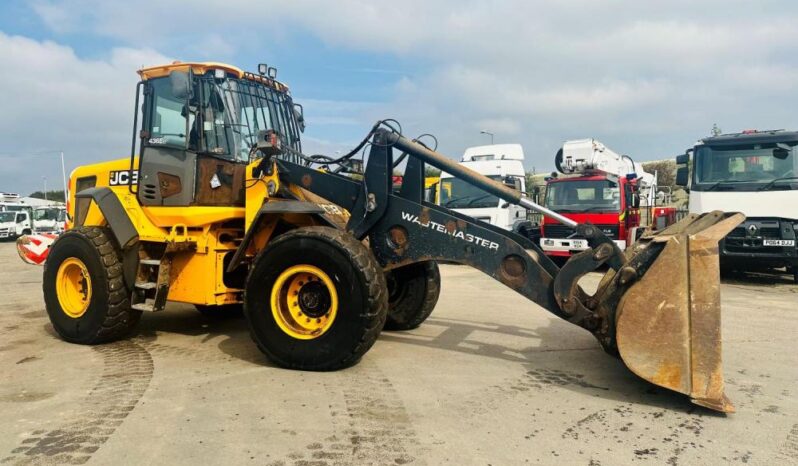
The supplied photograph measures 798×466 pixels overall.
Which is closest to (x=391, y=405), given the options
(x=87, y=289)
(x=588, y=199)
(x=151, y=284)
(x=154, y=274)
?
(x=151, y=284)

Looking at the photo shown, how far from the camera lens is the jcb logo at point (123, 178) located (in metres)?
6.08

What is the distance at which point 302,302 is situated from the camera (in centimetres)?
490

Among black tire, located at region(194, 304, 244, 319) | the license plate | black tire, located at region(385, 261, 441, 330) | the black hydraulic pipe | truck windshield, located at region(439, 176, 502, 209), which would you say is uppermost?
truck windshield, located at region(439, 176, 502, 209)

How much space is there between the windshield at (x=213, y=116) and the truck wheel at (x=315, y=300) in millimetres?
1476

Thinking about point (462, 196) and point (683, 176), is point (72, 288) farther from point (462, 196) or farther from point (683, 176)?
point (683, 176)

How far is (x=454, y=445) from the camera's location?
3.41 m

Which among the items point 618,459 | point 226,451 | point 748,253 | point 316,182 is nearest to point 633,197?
point 748,253

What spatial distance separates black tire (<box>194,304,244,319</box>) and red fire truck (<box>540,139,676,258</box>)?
823cm

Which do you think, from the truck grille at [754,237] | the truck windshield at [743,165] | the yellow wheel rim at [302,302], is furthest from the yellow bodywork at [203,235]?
the truck windshield at [743,165]

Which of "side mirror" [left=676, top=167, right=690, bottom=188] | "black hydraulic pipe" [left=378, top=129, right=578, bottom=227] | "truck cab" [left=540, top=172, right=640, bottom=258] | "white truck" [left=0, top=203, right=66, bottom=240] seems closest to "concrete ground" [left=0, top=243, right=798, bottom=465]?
"black hydraulic pipe" [left=378, top=129, right=578, bottom=227]

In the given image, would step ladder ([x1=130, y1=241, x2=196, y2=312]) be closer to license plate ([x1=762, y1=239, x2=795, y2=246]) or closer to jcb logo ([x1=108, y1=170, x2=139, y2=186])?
jcb logo ([x1=108, y1=170, x2=139, y2=186])

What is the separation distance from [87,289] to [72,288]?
0.26 metres

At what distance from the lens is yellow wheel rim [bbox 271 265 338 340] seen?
478 cm

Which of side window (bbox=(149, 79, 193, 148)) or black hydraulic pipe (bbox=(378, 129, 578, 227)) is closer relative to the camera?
black hydraulic pipe (bbox=(378, 129, 578, 227))
